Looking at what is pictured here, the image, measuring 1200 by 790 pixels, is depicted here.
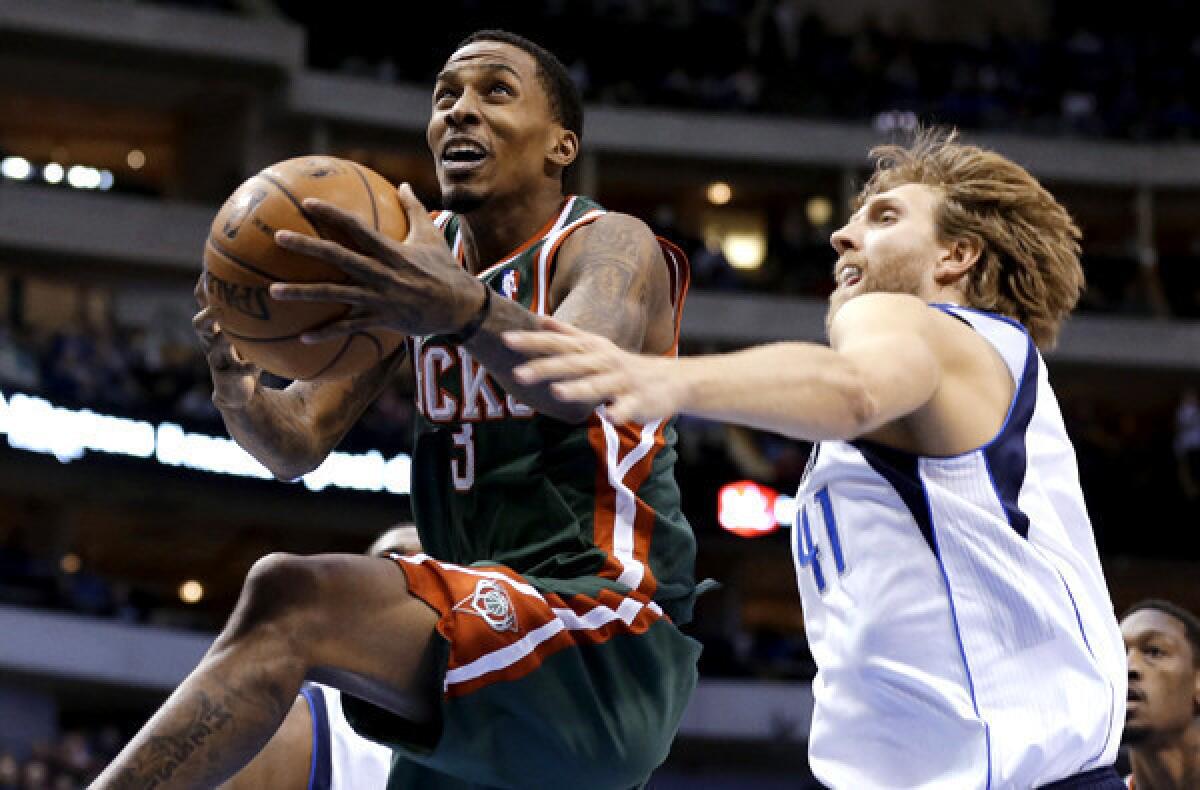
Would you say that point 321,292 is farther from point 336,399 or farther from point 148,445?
point 148,445

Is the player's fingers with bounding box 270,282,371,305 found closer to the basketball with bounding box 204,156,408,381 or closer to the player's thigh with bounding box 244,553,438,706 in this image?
the basketball with bounding box 204,156,408,381

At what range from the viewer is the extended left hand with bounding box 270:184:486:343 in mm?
2979

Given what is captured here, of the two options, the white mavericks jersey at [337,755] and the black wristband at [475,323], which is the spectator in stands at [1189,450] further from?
the black wristband at [475,323]

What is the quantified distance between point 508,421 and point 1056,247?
1.30m

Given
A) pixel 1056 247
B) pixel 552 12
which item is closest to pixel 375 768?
pixel 1056 247

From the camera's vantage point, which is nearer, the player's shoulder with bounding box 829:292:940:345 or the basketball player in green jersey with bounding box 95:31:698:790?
the player's shoulder with bounding box 829:292:940:345

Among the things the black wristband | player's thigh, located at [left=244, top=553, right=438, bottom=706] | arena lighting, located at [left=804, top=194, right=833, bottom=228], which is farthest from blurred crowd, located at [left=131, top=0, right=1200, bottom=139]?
the black wristband

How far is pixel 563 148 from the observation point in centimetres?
445

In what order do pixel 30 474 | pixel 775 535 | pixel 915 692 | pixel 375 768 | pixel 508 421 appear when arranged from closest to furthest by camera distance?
1. pixel 915 692
2. pixel 508 421
3. pixel 375 768
4. pixel 30 474
5. pixel 775 535

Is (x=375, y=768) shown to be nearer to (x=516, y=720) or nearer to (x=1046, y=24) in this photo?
(x=516, y=720)

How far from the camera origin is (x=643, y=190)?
2978cm

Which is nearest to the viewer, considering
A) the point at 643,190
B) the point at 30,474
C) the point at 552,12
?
the point at 30,474

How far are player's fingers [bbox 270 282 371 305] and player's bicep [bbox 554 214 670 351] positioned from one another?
78 centimetres

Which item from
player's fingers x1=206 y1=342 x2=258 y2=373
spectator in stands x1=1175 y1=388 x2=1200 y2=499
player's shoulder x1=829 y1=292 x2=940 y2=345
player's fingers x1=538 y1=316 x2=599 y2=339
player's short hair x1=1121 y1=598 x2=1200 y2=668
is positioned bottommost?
spectator in stands x1=1175 y1=388 x2=1200 y2=499
